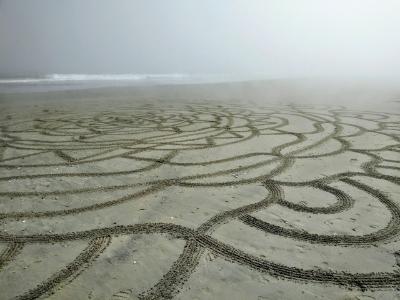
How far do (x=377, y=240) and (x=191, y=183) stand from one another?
206cm

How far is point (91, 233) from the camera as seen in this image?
10.0 feet

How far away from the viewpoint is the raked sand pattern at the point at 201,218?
241cm

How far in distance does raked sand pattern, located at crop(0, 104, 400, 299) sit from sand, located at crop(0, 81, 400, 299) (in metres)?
0.01

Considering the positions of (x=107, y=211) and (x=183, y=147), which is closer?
(x=107, y=211)

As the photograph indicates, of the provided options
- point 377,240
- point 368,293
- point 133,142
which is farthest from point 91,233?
point 133,142

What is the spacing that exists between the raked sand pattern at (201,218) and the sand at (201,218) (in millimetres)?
13

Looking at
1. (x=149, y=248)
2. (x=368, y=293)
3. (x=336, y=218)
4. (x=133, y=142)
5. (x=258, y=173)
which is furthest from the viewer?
(x=133, y=142)

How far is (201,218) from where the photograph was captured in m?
3.31

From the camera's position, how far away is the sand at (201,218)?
2.41 meters

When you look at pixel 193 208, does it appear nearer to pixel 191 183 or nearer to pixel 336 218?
pixel 191 183

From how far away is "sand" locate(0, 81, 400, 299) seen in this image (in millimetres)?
2412

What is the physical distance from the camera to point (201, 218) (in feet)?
10.9

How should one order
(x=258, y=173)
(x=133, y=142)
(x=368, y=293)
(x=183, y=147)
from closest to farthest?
(x=368, y=293)
(x=258, y=173)
(x=183, y=147)
(x=133, y=142)

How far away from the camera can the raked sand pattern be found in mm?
2412
